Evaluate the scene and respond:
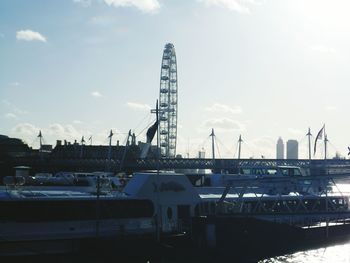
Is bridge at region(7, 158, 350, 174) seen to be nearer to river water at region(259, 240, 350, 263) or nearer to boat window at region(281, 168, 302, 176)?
boat window at region(281, 168, 302, 176)

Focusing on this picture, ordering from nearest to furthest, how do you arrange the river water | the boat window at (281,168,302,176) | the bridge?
the river water → the boat window at (281,168,302,176) → the bridge

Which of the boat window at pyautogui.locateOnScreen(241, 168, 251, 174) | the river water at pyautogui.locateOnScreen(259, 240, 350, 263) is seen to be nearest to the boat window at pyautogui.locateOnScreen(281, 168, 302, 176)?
the boat window at pyautogui.locateOnScreen(241, 168, 251, 174)

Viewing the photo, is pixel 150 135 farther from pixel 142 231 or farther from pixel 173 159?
pixel 173 159

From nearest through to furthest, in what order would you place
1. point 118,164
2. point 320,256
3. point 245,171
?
point 320,256 < point 245,171 < point 118,164

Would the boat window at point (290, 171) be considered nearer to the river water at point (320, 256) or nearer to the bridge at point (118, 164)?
the river water at point (320, 256)

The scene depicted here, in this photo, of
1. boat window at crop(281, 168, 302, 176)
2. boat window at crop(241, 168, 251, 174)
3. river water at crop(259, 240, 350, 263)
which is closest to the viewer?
river water at crop(259, 240, 350, 263)

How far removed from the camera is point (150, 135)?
67.7 meters

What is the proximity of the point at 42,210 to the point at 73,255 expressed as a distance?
10.1 feet

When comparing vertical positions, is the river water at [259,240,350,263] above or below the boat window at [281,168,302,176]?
below

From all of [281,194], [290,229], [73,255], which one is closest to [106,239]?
[73,255]

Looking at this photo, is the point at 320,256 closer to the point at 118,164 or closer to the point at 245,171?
the point at 245,171

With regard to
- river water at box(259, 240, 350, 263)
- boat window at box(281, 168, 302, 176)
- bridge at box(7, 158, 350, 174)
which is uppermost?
bridge at box(7, 158, 350, 174)

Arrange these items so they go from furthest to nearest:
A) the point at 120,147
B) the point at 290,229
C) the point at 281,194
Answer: the point at 120,147
the point at 281,194
the point at 290,229

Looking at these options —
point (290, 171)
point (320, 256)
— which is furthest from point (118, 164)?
point (320, 256)
